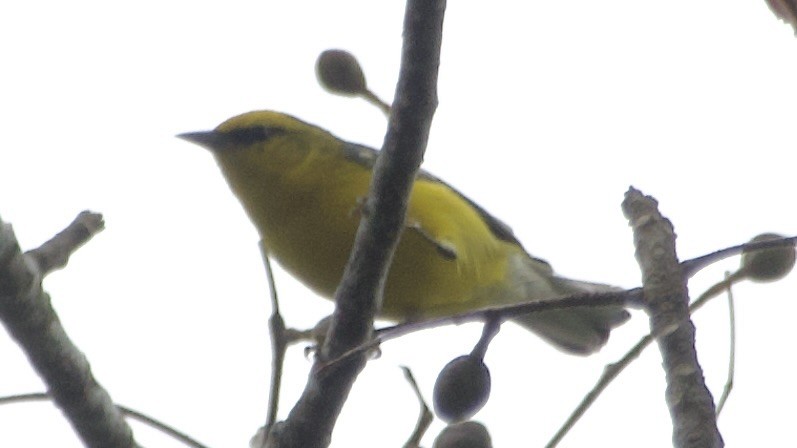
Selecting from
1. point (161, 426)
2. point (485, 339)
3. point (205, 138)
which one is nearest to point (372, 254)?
point (485, 339)

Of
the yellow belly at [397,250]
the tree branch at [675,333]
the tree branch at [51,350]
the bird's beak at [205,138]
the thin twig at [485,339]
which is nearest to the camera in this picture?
the tree branch at [675,333]

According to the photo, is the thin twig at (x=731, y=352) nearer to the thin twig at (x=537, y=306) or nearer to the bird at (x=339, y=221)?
the thin twig at (x=537, y=306)

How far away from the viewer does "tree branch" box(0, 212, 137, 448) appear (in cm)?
246

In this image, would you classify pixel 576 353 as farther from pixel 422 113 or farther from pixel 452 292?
pixel 422 113

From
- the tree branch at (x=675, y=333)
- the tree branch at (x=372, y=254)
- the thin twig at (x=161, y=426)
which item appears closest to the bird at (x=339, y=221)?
the tree branch at (x=372, y=254)

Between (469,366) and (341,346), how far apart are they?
0.52 meters

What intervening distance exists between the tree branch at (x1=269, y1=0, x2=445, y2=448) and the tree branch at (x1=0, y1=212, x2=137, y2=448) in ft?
1.35

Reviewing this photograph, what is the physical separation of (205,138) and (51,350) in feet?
8.75

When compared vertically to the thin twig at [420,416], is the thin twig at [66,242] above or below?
above

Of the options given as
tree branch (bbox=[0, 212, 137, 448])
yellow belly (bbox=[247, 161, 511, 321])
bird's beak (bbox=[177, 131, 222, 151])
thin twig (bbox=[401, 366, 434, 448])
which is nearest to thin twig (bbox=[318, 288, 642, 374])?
thin twig (bbox=[401, 366, 434, 448])

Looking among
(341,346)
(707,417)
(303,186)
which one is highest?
(303,186)

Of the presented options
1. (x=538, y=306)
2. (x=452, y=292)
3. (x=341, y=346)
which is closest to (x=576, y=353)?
(x=452, y=292)

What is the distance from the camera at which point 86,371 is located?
2582 millimetres

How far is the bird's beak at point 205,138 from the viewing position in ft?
16.6
